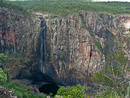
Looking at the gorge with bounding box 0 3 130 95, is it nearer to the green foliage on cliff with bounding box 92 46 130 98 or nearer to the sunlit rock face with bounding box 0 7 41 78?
the sunlit rock face with bounding box 0 7 41 78

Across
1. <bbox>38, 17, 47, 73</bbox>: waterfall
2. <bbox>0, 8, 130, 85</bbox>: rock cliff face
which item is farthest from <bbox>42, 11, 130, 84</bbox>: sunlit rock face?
<bbox>38, 17, 47, 73</bbox>: waterfall

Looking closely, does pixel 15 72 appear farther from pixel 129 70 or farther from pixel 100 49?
pixel 129 70

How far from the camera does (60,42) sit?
60.3 feet

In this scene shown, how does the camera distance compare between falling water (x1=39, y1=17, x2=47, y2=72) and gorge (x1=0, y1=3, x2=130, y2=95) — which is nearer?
gorge (x1=0, y1=3, x2=130, y2=95)

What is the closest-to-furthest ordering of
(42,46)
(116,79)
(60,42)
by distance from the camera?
1. (116,79)
2. (60,42)
3. (42,46)

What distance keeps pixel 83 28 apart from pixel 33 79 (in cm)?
963

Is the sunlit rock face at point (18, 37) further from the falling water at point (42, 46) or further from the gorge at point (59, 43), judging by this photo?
the falling water at point (42, 46)

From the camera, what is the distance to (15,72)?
59.1ft

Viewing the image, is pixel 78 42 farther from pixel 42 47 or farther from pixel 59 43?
pixel 42 47

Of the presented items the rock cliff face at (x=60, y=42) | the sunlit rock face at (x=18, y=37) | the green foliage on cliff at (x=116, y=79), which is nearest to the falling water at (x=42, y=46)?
the rock cliff face at (x=60, y=42)

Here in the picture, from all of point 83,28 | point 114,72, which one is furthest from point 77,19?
point 114,72

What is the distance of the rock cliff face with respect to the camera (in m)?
17.6

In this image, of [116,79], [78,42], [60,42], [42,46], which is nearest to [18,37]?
[42,46]

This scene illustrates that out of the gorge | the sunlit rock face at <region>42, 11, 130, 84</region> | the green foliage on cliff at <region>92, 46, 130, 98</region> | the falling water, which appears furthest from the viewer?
the falling water
